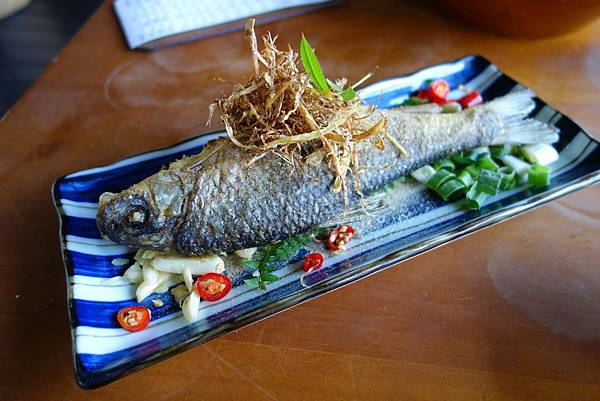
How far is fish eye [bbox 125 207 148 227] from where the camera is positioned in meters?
1.70

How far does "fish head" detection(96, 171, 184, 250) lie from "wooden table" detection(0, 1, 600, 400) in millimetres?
420

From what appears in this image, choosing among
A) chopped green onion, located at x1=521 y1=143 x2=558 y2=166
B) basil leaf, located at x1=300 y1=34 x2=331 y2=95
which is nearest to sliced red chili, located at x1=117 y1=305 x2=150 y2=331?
basil leaf, located at x1=300 y1=34 x2=331 y2=95

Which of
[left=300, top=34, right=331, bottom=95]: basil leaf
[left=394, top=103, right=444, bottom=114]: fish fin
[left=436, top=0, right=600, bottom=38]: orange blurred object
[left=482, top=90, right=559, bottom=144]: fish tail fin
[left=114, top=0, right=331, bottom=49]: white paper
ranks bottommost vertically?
[left=482, top=90, right=559, bottom=144]: fish tail fin

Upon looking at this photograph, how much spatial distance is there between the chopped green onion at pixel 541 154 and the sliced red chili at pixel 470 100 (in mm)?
400

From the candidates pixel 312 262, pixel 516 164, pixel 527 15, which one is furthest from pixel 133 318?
pixel 527 15

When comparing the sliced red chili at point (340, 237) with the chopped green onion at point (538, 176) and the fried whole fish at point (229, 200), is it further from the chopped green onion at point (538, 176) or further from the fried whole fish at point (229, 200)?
the chopped green onion at point (538, 176)

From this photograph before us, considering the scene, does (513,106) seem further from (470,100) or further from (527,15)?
(527,15)

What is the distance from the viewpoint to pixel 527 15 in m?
3.04

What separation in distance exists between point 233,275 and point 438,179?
1020mm

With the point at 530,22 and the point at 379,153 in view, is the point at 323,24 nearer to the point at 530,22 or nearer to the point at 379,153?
the point at 530,22

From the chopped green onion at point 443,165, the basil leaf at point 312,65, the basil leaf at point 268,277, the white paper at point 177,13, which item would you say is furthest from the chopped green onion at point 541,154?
the white paper at point 177,13

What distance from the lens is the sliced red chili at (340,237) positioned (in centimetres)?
195

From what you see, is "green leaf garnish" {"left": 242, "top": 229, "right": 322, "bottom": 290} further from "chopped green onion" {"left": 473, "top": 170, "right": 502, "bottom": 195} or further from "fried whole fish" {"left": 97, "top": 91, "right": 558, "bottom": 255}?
"chopped green onion" {"left": 473, "top": 170, "right": 502, "bottom": 195}

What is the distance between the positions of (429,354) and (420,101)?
1.41 m
